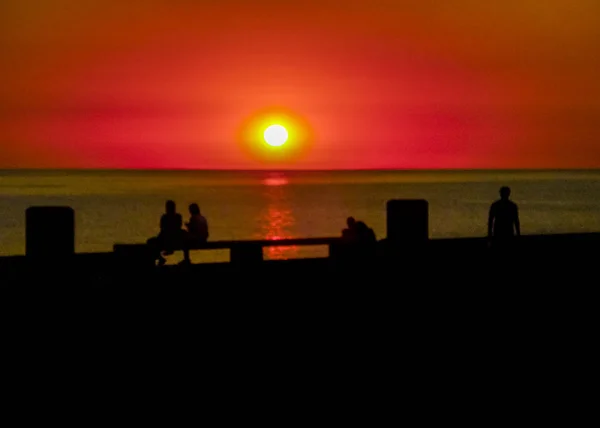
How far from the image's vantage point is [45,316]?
42.5 ft

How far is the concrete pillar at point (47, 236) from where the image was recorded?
14.1 m

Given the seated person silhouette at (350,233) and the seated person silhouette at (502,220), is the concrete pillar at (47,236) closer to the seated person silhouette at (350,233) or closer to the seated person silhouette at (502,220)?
the seated person silhouette at (350,233)

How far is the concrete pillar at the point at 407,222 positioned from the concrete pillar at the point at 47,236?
5.79 metres

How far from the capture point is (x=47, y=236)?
46.4 ft

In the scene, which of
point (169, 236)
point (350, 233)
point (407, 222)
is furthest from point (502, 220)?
point (169, 236)

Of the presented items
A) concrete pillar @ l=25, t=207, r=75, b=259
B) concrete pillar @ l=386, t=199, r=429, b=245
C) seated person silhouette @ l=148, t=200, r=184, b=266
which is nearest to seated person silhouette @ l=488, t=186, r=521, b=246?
concrete pillar @ l=386, t=199, r=429, b=245

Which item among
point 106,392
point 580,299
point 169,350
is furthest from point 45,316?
point 580,299

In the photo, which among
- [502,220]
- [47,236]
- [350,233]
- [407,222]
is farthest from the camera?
[502,220]

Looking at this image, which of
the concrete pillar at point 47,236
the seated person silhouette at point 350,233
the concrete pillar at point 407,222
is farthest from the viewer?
the concrete pillar at point 407,222

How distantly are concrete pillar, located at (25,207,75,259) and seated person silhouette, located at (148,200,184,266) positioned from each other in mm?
2714

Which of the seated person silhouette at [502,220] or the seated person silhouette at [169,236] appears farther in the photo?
the seated person silhouette at [502,220]

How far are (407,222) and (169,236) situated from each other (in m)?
4.04

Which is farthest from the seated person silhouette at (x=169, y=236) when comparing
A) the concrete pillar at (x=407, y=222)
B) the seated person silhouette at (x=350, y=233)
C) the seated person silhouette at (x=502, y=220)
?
the seated person silhouette at (x=502, y=220)

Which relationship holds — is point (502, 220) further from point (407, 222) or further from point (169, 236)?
point (169, 236)
